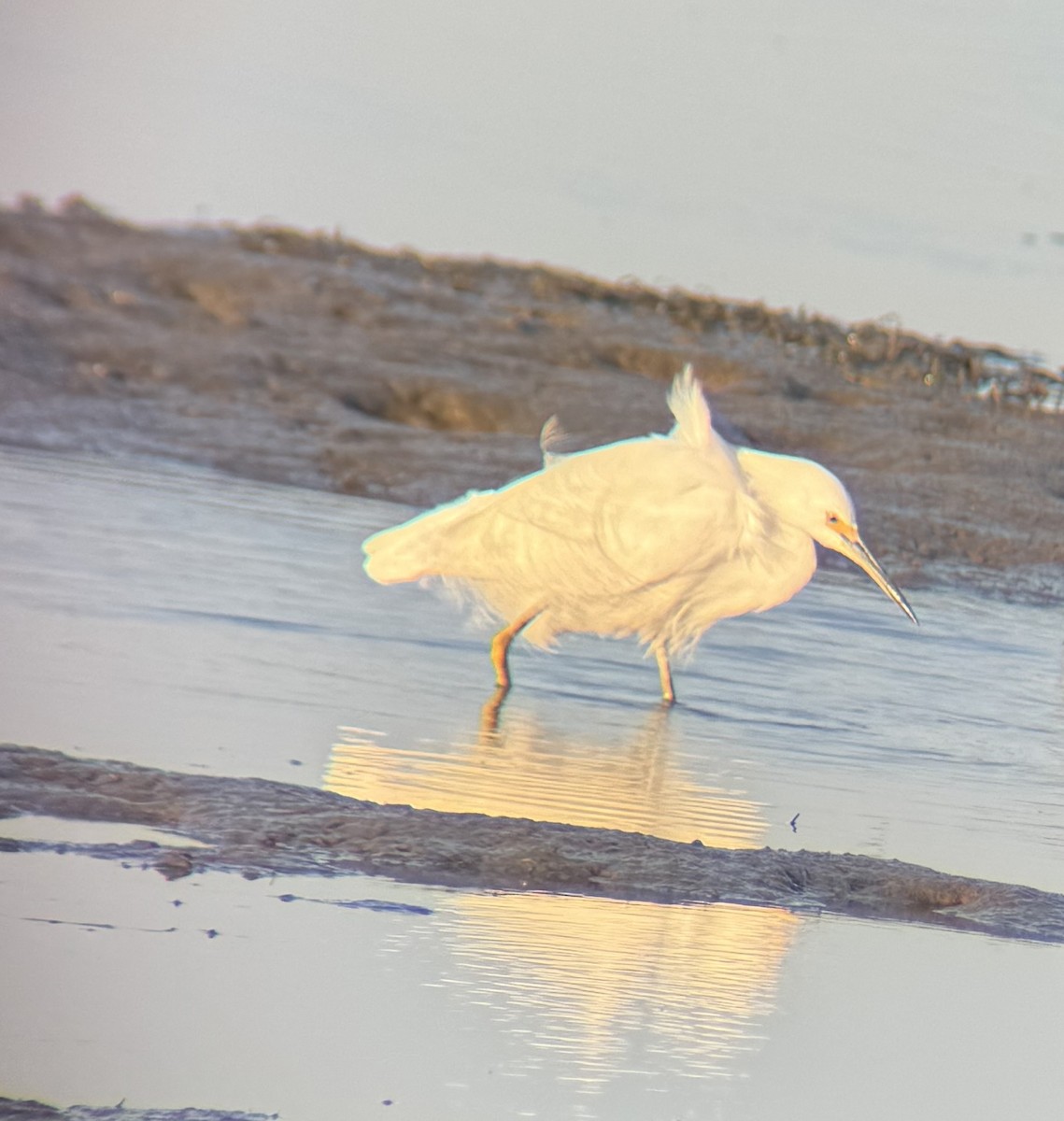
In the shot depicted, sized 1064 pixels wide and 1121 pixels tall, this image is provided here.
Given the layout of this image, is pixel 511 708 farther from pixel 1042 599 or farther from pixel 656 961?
pixel 1042 599

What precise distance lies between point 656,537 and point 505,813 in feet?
5.80

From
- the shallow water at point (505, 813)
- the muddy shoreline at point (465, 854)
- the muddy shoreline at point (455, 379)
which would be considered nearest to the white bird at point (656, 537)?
the shallow water at point (505, 813)

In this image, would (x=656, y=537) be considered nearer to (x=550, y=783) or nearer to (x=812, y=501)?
(x=812, y=501)

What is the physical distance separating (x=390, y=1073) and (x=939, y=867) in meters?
1.92

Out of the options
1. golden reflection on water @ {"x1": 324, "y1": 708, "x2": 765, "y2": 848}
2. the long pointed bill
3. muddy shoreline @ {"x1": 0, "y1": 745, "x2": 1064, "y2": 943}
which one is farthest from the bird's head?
muddy shoreline @ {"x1": 0, "y1": 745, "x2": 1064, "y2": 943}

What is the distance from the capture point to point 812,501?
20.4 feet

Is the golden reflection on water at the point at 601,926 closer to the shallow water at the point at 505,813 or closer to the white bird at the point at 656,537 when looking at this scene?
the shallow water at the point at 505,813

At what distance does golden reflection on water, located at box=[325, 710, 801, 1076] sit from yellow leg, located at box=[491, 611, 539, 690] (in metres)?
0.85

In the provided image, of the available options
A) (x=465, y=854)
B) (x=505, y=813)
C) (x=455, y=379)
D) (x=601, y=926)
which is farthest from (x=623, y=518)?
(x=455, y=379)

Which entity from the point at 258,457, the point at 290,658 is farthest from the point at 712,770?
the point at 258,457

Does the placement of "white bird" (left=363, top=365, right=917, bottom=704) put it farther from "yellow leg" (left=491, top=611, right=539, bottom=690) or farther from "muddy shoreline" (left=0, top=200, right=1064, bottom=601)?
"muddy shoreline" (left=0, top=200, right=1064, bottom=601)

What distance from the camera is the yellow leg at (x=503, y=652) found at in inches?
249

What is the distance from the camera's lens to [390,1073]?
9.19 ft

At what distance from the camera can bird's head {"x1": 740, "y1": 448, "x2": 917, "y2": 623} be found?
621cm
